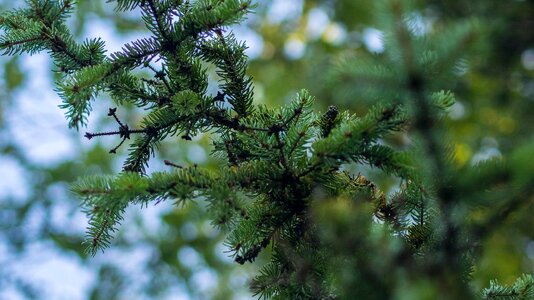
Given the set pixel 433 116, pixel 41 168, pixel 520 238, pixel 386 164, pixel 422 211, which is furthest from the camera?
pixel 41 168

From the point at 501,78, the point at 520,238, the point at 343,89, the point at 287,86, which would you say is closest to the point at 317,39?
the point at 287,86

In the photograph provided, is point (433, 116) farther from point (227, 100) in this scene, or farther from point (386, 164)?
point (227, 100)

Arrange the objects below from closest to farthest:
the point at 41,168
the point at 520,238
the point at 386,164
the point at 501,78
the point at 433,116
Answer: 1. the point at 433,116
2. the point at 386,164
3. the point at 520,238
4. the point at 501,78
5. the point at 41,168

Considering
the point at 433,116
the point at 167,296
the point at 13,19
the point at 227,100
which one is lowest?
the point at 433,116

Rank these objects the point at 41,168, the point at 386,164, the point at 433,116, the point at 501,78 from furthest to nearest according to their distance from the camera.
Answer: the point at 41,168 < the point at 501,78 < the point at 386,164 < the point at 433,116

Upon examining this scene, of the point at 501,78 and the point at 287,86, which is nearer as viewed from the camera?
the point at 501,78

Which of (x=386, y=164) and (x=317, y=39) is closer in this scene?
(x=386, y=164)

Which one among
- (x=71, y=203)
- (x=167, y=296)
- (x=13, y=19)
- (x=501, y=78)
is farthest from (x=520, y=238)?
(x=13, y=19)

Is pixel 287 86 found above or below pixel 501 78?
above

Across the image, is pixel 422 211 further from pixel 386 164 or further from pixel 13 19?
pixel 13 19
